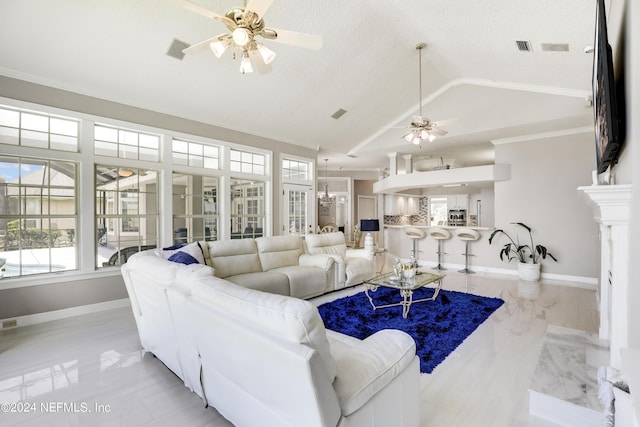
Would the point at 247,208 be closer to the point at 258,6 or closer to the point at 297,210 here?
the point at 297,210

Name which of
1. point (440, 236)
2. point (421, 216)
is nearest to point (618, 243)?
point (440, 236)

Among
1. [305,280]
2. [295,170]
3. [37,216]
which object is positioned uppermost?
[295,170]

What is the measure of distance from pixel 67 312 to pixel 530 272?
7.55 meters

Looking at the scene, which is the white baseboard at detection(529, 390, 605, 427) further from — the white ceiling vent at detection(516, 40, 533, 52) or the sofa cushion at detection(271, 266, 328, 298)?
the white ceiling vent at detection(516, 40, 533, 52)

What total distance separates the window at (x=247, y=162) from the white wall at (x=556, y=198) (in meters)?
5.14

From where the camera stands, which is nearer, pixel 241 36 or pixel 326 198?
pixel 241 36

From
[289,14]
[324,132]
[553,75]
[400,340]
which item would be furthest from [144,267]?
[553,75]

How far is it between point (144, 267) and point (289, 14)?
321 centimetres

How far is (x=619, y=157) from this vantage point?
2166mm

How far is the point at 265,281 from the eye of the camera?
385cm

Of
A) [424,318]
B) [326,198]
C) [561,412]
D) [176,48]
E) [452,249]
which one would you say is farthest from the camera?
[326,198]

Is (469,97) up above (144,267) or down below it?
above

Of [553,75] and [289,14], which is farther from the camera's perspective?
[553,75]

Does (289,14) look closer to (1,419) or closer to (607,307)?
(1,419)
